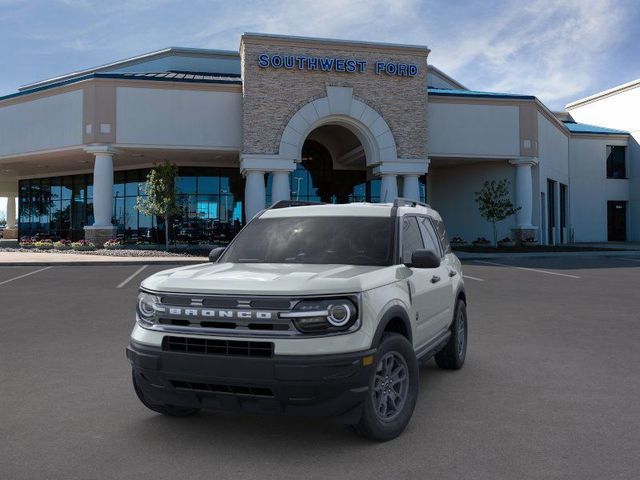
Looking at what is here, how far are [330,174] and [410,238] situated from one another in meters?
32.5

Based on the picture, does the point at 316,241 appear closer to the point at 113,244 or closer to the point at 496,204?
the point at 113,244

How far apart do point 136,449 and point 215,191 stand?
106ft

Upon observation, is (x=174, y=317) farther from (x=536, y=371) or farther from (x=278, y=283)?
(x=536, y=371)

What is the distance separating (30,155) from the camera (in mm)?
32156

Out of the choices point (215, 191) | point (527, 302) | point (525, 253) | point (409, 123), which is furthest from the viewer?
point (215, 191)

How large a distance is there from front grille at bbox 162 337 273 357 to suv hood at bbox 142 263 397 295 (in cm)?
33

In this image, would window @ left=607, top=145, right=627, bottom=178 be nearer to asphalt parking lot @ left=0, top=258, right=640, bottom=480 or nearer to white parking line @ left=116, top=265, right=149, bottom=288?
white parking line @ left=116, top=265, right=149, bottom=288

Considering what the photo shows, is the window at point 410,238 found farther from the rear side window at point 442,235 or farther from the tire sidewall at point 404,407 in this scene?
the tire sidewall at point 404,407

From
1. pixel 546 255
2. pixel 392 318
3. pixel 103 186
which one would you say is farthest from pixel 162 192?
pixel 392 318

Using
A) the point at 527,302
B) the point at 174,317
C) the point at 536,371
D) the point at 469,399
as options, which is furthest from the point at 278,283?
the point at 527,302

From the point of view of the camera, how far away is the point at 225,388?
3875 millimetres

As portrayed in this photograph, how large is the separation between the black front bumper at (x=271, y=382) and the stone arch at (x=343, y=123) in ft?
82.5

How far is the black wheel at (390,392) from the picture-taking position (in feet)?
13.3

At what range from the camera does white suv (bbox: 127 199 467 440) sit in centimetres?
376
